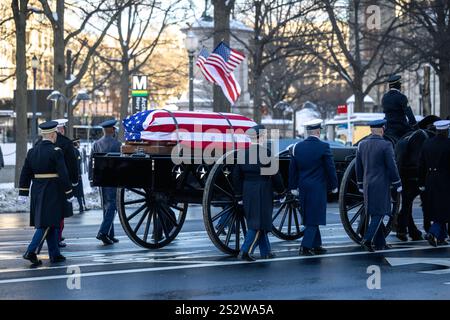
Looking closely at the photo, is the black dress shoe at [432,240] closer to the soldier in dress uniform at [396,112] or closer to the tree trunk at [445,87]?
the soldier in dress uniform at [396,112]

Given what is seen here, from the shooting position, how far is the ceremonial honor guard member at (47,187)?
11367 mm

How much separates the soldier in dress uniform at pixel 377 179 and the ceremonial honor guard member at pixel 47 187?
4.09m

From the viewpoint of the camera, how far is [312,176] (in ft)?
38.5

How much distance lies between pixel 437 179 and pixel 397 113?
1413 millimetres

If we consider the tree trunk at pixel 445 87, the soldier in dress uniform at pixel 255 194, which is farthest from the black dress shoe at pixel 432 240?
the tree trunk at pixel 445 87

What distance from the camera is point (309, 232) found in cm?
1177

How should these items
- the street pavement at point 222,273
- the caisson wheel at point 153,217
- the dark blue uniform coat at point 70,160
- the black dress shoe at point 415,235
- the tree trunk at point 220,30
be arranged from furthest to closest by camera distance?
the tree trunk at point 220,30 → the black dress shoe at point 415,235 → the dark blue uniform coat at point 70,160 → the caisson wheel at point 153,217 → the street pavement at point 222,273

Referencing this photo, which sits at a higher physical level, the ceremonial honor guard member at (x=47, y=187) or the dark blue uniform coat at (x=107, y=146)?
the dark blue uniform coat at (x=107, y=146)

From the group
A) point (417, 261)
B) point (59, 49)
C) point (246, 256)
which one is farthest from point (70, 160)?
point (59, 49)

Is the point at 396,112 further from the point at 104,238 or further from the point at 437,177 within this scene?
the point at 104,238

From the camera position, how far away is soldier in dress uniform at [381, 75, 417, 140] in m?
13.5

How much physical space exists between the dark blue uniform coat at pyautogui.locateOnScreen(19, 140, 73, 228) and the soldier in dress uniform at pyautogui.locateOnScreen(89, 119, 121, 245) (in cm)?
190

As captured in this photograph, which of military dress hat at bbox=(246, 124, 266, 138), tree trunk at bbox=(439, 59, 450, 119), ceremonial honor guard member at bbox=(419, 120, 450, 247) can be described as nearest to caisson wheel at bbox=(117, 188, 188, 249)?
military dress hat at bbox=(246, 124, 266, 138)
